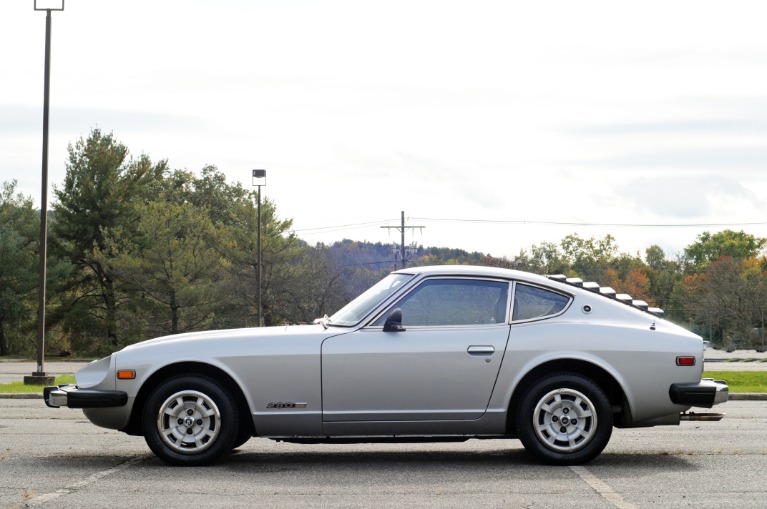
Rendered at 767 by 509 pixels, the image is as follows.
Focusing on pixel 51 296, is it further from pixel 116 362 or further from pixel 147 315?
pixel 116 362

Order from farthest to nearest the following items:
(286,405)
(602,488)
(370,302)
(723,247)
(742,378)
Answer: (723,247), (742,378), (370,302), (286,405), (602,488)

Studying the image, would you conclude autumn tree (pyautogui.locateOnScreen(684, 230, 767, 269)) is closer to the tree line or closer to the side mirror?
the tree line

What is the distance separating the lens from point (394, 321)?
28.2 feet

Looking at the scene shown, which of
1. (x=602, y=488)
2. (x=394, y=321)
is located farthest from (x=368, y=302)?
(x=602, y=488)

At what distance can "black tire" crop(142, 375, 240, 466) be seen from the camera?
8.47 meters

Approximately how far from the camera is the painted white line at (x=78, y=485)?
6984 mm

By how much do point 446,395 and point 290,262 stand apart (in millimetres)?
54704

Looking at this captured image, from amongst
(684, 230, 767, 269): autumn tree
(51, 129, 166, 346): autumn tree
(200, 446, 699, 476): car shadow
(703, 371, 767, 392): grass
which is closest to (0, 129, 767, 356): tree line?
(51, 129, 166, 346): autumn tree

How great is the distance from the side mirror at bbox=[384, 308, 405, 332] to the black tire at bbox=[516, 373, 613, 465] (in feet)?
3.68

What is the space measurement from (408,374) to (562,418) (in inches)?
48.6

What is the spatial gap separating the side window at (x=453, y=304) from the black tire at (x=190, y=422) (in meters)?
1.39

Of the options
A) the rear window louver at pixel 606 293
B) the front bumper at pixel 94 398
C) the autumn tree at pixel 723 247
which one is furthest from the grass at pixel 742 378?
the autumn tree at pixel 723 247

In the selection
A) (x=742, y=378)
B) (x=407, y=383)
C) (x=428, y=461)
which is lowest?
(x=742, y=378)

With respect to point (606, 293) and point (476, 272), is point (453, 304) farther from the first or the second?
point (606, 293)
